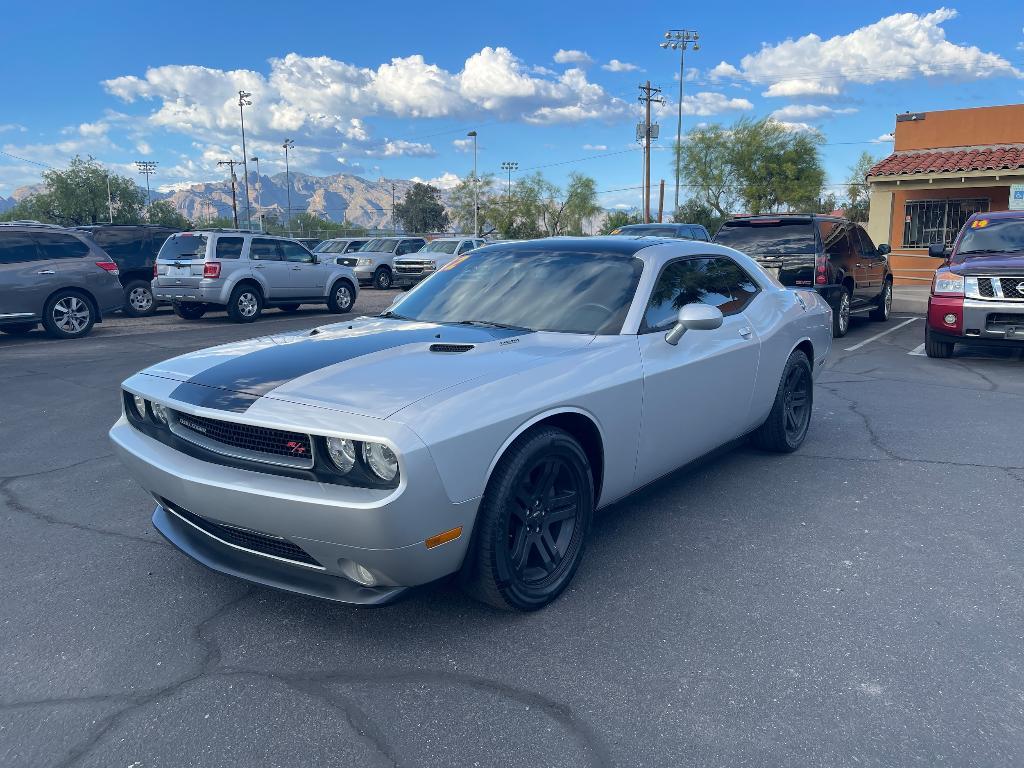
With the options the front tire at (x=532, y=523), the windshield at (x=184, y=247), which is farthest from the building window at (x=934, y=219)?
the front tire at (x=532, y=523)

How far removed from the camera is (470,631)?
3133 mm

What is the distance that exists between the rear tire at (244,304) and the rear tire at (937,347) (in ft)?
38.2

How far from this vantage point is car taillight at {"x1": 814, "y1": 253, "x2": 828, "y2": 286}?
35.0 feet

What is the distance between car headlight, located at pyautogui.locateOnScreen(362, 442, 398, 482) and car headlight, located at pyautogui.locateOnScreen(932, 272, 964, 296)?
873cm

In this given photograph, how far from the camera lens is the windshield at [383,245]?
2744 cm

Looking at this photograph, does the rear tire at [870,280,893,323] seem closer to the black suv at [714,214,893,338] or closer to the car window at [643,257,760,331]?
the black suv at [714,214,893,338]

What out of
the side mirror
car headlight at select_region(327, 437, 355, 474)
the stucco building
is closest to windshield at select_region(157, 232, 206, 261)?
the side mirror

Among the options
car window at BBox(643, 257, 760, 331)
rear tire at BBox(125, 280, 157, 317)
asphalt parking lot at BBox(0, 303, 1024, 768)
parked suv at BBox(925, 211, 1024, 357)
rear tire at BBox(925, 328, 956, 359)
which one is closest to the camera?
asphalt parking lot at BBox(0, 303, 1024, 768)

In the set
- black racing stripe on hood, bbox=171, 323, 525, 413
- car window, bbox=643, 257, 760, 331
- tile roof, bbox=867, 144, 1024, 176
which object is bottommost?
black racing stripe on hood, bbox=171, 323, 525, 413

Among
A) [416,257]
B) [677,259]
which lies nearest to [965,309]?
[677,259]

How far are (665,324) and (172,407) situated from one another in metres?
2.34

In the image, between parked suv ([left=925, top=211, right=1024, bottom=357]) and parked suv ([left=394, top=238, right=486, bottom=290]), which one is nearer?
parked suv ([left=925, top=211, right=1024, bottom=357])

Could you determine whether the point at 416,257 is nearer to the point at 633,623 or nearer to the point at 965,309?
the point at 965,309

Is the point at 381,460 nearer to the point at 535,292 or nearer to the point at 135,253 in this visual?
the point at 535,292
